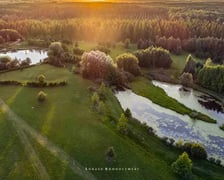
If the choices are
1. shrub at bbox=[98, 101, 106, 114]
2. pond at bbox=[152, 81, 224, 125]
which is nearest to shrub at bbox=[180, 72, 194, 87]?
pond at bbox=[152, 81, 224, 125]

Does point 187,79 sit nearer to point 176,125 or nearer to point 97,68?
point 97,68

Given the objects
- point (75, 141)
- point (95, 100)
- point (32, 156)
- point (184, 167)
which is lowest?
point (75, 141)

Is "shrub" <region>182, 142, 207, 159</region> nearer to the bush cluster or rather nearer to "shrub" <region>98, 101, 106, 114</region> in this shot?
"shrub" <region>98, 101, 106, 114</region>

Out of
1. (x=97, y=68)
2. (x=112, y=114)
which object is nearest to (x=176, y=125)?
(x=112, y=114)

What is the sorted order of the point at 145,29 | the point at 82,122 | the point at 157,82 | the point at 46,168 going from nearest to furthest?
the point at 46,168 → the point at 82,122 → the point at 157,82 → the point at 145,29

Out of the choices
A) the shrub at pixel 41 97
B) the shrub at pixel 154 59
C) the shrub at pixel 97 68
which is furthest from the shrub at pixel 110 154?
the shrub at pixel 154 59

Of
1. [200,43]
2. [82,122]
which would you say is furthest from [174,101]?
[200,43]

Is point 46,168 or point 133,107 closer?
point 46,168

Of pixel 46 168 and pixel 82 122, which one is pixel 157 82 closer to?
pixel 82 122
